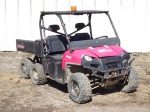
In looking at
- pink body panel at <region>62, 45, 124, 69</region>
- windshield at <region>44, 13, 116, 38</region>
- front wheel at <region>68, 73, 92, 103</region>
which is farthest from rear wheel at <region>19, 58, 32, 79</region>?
windshield at <region>44, 13, 116, 38</region>

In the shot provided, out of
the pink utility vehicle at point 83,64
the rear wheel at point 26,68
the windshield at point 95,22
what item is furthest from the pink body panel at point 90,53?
the windshield at point 95,22

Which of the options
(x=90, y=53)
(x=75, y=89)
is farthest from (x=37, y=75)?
(x=90, y=53)

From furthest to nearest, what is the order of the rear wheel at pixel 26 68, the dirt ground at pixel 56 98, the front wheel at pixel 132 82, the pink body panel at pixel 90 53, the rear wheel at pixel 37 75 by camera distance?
1. the rear wheel at pixel 26 68
2. the rear wheel at pixel 37 75
3. the front wheel at pixel 132 82
4. the pink body panel at pixel 90 53
5. the dirt ground at pixel 56 98

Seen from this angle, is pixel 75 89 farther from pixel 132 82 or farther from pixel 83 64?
pixel 132 82

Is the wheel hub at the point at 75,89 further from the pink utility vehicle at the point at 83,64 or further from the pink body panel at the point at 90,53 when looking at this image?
the pink body panel at the point at 90,53

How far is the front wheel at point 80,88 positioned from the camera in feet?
21.5

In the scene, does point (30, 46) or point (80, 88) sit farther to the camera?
point (30, 46)

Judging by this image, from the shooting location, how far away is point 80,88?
659cm

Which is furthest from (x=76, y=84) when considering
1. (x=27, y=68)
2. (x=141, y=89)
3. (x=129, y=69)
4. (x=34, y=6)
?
(x=34, y=6)

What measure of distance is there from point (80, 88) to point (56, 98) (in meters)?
0.78

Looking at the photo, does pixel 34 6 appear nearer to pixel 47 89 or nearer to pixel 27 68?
pixel 27 68

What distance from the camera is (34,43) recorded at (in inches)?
324

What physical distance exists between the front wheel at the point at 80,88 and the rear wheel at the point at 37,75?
4.17ft

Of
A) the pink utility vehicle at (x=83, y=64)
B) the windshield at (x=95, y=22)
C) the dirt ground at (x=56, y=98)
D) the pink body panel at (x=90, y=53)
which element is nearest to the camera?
the dirt ground at (x=56, y=98)
